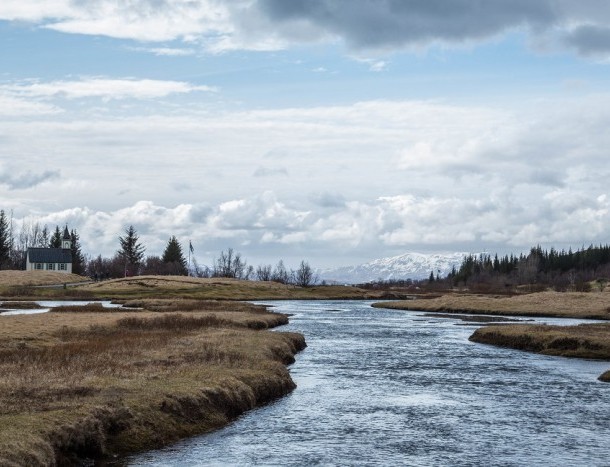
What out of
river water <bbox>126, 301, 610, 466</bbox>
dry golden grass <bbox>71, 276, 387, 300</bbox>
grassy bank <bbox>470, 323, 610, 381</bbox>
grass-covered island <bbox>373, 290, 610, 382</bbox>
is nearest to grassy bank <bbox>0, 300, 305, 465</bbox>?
river water <bbox>126, 301, 610, 466</bbox>

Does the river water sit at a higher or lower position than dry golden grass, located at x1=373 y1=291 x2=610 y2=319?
lower

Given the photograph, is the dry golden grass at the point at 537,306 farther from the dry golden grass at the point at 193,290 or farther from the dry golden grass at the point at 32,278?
the dry golden grass at the point at 32,278

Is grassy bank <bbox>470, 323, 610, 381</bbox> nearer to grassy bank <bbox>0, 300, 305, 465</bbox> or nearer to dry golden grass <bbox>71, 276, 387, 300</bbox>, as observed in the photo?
grassy bank <bbox>0, 300, 305, 465</bbox>

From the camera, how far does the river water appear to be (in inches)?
1000

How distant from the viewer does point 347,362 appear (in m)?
50.7

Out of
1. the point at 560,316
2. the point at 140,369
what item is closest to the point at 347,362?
the point at 140,369

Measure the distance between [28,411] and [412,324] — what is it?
230ft

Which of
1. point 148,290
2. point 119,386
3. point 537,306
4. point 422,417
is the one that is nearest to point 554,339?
point 422,417

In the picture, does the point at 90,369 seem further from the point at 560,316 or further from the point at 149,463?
the point at 560,316

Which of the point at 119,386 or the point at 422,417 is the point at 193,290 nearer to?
the point at 119,386

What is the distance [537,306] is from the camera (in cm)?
11725

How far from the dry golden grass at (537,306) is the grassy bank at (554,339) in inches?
1319

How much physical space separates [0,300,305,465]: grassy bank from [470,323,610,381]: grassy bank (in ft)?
68.5

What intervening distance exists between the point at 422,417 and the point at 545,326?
42.9 meters
